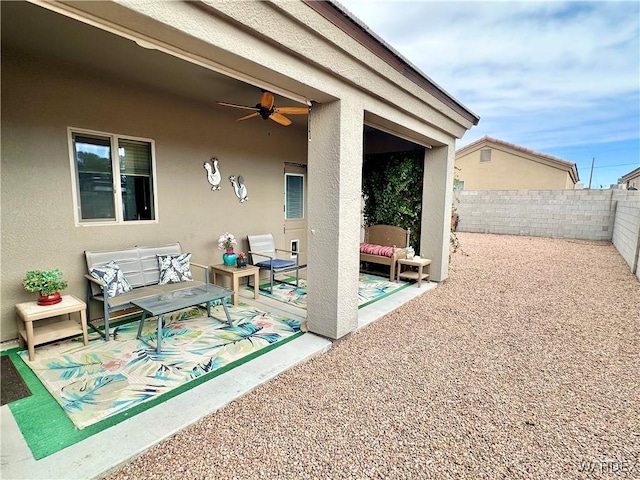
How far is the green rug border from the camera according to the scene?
1868 mm

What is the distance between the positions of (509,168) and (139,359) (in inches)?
755

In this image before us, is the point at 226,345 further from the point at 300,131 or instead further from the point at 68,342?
the point at 300,131

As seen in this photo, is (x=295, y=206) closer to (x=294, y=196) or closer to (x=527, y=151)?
(x=294, y=196)

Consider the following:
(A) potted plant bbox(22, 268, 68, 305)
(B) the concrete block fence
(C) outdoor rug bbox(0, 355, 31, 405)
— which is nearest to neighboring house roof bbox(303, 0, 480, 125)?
(A) potted plant bbox(22, 268, 68, 305)

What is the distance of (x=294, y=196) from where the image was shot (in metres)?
6.55

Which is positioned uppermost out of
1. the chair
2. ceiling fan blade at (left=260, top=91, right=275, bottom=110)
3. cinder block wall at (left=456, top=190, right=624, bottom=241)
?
ceiling fan blade at (left=260, top=91, right=275, bottom=110)

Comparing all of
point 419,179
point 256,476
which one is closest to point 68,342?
point 256,476

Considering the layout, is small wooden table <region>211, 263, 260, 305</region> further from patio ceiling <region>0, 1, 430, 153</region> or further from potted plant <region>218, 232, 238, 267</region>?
patio ceiling <region>0, 1, 430, 153</region>

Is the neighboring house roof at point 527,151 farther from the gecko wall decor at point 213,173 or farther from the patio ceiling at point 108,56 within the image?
the gecko wall decor at point 213,173

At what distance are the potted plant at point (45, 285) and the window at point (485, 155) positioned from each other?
1946cm

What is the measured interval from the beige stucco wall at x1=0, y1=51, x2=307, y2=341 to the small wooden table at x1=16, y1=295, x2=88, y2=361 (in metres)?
0.35

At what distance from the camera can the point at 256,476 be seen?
1.71 meters

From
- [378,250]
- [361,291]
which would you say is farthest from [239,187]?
[378,250]

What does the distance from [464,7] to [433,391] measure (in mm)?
5248
